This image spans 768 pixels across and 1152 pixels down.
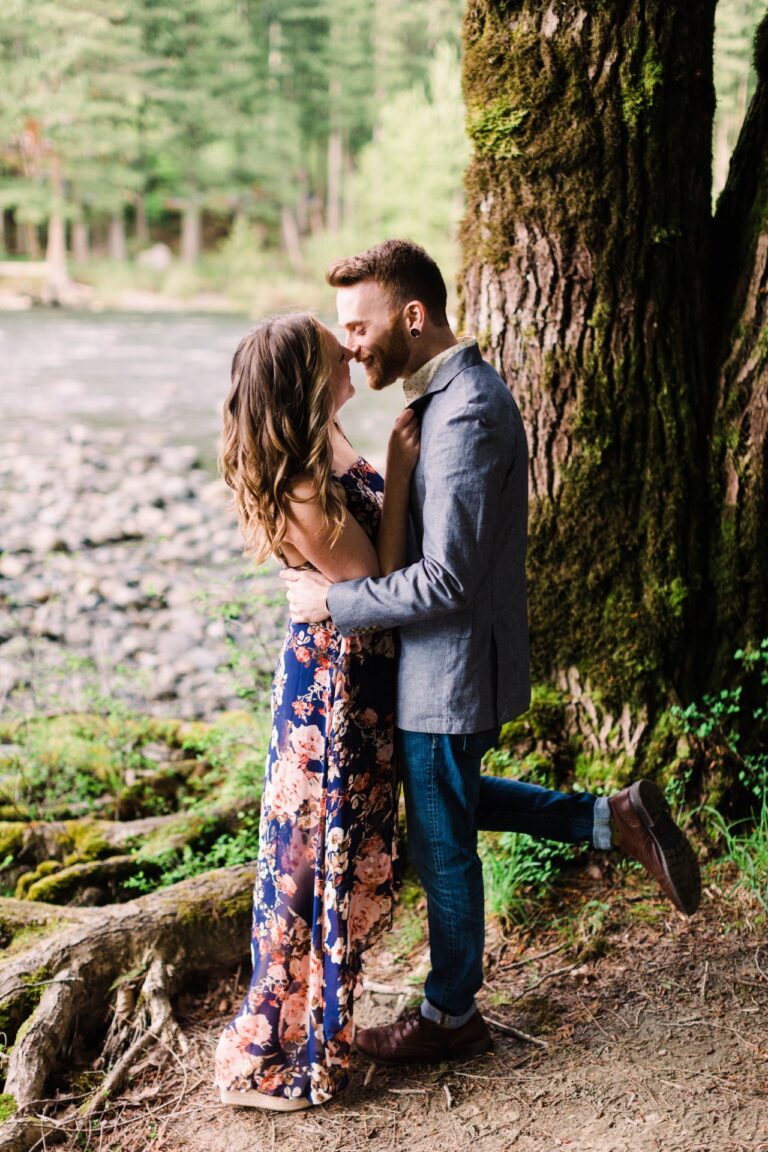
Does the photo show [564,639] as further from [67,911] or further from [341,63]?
[341,63]

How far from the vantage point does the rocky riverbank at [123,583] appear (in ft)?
16.2

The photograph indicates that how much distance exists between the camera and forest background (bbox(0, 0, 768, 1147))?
263 cm

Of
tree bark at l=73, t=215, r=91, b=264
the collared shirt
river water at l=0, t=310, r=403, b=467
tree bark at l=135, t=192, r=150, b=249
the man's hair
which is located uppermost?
tree bark at l=135, t=192, r=150, b=249

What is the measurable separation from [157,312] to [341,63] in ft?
29.4

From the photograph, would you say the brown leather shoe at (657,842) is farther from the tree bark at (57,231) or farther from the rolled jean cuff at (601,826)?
the tree bark at (57,231)

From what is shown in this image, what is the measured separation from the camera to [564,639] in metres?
2.88

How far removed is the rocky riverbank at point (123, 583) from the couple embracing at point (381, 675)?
4.70ft

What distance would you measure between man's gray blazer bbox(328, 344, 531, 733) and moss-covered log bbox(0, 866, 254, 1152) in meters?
1.15

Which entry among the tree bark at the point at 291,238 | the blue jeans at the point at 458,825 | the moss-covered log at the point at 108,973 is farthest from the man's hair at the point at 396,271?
the tree bark at the point at 291,238

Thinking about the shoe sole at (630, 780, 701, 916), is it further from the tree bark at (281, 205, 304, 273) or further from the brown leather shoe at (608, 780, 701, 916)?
the tree bark at (281, 205, 304, 273)

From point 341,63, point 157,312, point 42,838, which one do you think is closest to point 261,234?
point 341,63

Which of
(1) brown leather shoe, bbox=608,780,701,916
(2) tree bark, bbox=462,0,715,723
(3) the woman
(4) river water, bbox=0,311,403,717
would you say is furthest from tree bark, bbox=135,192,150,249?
(1) brown leather shoe, bbox=608,780,701,916

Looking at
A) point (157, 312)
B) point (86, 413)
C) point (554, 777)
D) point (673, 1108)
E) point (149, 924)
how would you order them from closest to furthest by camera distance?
point (673, 1108) < point (149, 924) < point (554, 777) < point (86, 413) < point (157, 312)

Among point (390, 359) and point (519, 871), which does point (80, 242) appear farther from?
point (390, 359)
